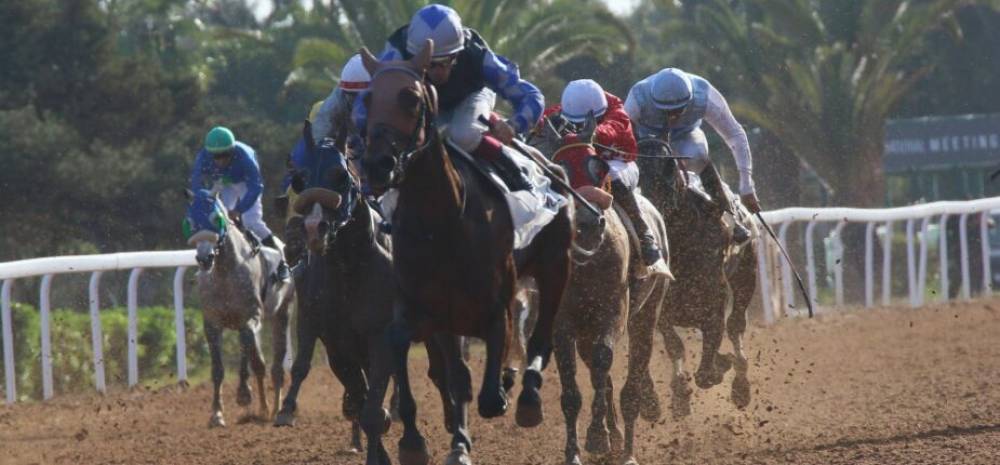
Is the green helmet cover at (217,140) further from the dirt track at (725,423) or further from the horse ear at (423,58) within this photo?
the horse ear at (423,58)

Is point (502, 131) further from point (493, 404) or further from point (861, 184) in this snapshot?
point (861, 184)

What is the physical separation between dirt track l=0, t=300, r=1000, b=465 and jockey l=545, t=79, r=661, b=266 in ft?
3.51

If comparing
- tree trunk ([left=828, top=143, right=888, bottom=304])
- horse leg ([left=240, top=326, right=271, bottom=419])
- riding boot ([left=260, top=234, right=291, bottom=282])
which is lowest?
horse leg ([left=240, top=326, right=271, bottom=419])

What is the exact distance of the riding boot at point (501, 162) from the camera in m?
6.84

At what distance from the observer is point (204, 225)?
1080 cm

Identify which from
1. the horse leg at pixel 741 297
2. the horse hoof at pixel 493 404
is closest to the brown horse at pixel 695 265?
the horse leg at pixel 741 297

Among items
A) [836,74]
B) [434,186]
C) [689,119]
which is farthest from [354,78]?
[836,74]

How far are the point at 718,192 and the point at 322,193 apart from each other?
3358mm

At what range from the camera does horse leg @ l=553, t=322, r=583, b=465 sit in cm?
767

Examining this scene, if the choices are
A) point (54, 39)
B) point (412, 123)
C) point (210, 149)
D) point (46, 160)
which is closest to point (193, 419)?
point (210, 149)

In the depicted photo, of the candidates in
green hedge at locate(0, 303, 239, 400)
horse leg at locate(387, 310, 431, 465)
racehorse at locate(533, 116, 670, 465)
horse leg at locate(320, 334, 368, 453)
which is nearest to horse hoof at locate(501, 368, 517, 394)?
horse leg at locate(387, 310, 431, 465)

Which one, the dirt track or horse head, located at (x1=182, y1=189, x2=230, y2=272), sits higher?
horse head, located at (x1=182, y1=189, x2=230, y2=272)

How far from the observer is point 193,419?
11227 millimetres

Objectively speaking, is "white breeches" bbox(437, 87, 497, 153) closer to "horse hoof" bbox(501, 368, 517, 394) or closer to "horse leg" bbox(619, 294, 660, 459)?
"horse hoof" bbox(501, 368, 517, 394)
